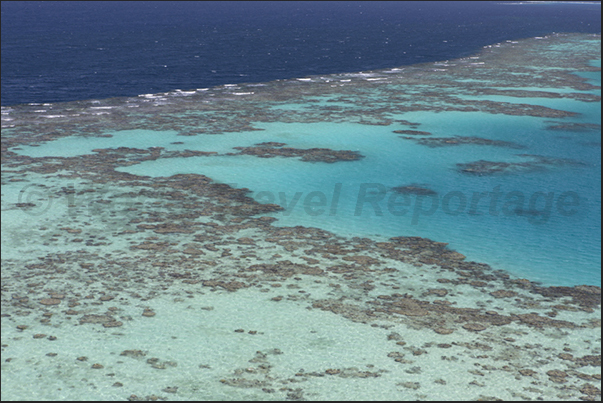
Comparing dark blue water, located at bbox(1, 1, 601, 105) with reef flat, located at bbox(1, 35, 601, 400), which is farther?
dark blue water, located at bbox(1, 1, 601, 105)

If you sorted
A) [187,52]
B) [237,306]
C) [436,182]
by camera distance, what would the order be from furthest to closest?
[187,52] → [436,182] → [237,306]

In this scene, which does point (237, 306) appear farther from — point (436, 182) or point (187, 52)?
point (187, 52)

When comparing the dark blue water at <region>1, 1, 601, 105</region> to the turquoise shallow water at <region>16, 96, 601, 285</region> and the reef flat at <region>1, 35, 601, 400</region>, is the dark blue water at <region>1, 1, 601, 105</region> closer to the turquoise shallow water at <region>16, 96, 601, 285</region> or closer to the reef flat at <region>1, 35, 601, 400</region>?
the turquoise shallow water at <region>16, 96, 601, 285</region>

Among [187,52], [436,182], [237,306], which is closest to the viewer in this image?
[237,306]

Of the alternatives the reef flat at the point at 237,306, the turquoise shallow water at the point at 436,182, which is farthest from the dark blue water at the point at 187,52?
the reef flat at the point at 237,306

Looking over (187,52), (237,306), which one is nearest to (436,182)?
(237,306)

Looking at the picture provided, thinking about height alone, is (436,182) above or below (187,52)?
below

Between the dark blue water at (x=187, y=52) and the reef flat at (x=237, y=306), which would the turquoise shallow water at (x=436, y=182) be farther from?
the dark blue water at (x=187, y=52)

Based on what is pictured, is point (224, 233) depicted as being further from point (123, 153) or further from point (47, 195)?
point (123, 153)

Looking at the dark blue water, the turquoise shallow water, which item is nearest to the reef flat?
the turquoise shallow water
